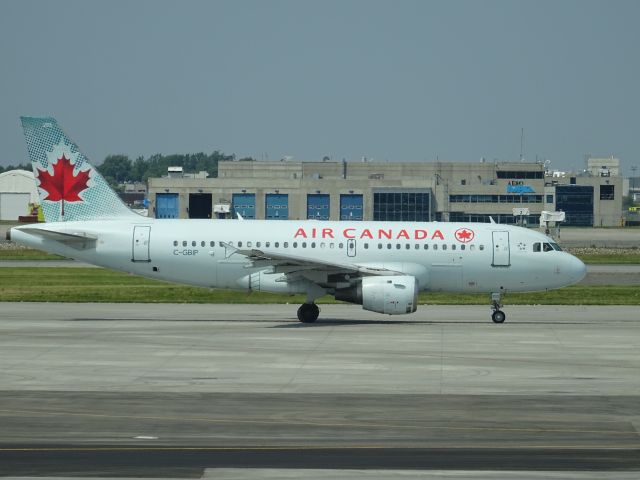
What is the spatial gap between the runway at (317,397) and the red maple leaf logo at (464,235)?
3.08 metres

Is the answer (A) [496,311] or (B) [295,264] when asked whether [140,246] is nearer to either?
(B) [295,264]

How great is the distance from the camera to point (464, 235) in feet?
131

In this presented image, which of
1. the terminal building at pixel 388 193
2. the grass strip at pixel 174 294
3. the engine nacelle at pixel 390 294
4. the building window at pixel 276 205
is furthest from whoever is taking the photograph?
the building window at pixel 276 205

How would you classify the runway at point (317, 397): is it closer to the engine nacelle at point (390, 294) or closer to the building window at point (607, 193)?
the engine nacelle at point (390, 294)

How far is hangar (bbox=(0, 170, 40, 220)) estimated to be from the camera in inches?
6826

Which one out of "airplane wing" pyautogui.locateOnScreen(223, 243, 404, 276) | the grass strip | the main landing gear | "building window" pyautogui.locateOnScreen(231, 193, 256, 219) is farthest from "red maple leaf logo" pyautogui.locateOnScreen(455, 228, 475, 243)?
"building window" pyautogui.locateOnScreen(231, 193, 256, 219)

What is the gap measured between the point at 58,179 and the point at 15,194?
140974 millimetres

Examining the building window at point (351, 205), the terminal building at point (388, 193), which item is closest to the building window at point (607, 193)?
the terminal building at point (388, 193)

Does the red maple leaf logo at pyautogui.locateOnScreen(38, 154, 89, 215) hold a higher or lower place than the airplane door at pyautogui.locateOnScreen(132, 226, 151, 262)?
higher

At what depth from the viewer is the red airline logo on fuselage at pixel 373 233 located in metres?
39.7

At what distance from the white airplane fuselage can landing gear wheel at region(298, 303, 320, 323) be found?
73cm

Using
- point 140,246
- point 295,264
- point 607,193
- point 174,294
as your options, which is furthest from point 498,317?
point 607,193

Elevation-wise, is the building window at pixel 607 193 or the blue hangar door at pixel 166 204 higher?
the building window at pixel 607 193

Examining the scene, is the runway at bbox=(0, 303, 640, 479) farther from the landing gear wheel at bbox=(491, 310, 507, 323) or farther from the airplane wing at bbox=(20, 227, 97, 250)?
the airplane wing at bbox=(20, 227, 97, 250)
